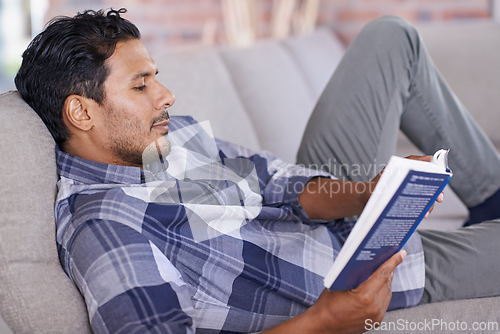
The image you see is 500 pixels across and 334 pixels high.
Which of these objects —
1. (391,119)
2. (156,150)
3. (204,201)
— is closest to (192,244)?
(204,201)

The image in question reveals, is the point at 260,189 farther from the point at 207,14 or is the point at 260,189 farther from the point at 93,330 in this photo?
the point at 207,14

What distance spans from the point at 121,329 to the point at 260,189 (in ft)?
1.81

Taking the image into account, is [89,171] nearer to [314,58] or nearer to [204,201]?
[204,201]

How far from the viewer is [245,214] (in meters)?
1.16

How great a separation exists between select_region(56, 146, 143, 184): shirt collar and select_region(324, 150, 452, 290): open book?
1.54 feet

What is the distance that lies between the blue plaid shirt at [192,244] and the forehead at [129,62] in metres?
0.17

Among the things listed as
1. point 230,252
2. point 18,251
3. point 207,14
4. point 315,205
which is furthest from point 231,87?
point 207,14

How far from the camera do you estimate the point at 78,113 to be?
1.15m

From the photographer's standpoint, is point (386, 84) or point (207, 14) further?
point (207, 14)

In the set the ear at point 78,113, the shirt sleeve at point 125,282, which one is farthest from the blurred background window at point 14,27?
the shirt sleeve at point 125,282

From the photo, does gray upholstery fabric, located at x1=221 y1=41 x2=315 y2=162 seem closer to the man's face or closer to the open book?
the man's face

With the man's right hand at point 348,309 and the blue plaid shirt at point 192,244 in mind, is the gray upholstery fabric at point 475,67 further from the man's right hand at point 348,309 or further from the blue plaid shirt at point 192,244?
the man's right hand at point 348,309

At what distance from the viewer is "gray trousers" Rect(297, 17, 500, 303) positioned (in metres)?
1.48

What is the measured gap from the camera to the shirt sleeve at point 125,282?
89 centimetres
